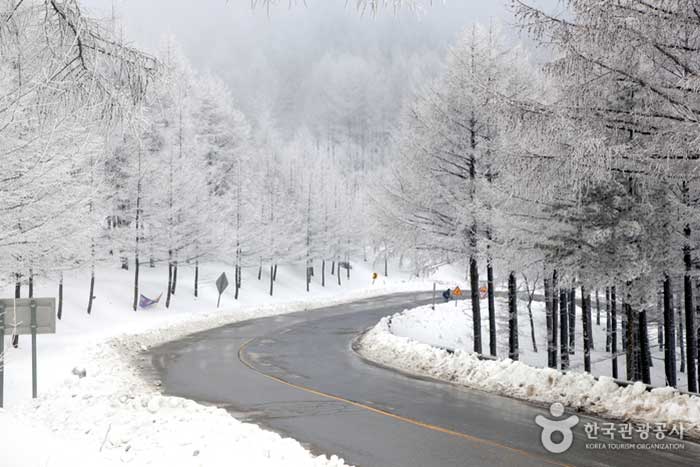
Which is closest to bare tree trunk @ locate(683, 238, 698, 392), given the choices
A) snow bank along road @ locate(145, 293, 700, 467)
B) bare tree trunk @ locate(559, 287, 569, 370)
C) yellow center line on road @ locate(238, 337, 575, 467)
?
snow bank along road @ locate(145, 293, 700, 467)

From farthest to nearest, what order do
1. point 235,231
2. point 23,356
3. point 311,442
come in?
point 235,231
point 23,356
point 311,442

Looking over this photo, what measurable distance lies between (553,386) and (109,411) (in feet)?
26.6

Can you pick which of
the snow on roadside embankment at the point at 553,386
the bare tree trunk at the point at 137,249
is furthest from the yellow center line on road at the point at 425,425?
the bare tree trunk at the point at 137,249

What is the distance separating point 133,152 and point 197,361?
57.1 ft

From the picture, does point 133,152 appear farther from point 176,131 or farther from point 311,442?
point 311,442

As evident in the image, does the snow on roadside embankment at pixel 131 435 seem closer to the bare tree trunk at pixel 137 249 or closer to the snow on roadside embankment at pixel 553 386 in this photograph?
the snow on roadside embankment at pixel 553 386

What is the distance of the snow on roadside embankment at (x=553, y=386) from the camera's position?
8.66 metres

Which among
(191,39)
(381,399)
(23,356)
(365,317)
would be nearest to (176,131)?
(365,317)

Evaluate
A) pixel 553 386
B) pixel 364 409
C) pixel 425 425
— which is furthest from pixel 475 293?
pixel 425 425

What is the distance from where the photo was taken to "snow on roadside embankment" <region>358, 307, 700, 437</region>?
8.66 meters

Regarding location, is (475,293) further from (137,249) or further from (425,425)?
(137,249)

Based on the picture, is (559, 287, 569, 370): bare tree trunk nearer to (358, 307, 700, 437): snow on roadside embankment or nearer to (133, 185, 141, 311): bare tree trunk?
(358, 307, 700, 437): snow on roadside embankment

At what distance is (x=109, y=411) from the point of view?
31.3 ft

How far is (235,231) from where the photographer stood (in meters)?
40.5
